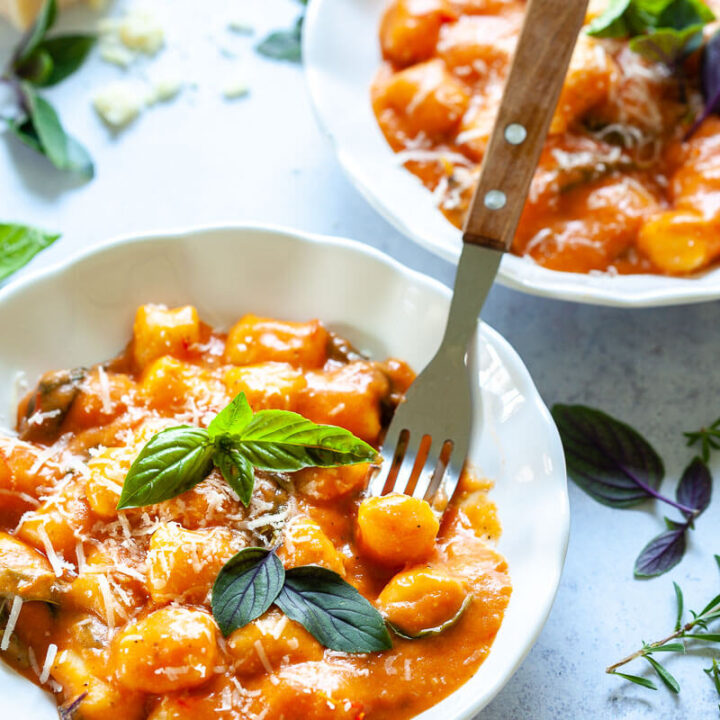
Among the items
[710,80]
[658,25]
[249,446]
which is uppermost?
[658,25]

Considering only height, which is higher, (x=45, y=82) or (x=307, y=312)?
(x=45, y=82)

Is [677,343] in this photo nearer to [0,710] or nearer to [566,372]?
[566,372]

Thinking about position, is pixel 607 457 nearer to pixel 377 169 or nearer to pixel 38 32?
pixel 377 169

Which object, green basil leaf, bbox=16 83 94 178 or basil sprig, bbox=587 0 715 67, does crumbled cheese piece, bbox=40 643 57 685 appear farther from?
basil sprig, bbox=587 0 715 67

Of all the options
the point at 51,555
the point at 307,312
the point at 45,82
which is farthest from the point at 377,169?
the point at 51,555

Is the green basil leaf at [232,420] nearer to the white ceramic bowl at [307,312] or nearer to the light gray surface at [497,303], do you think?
the white ceramic bowl at [307,312]

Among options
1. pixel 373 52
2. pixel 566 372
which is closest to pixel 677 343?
pixel 566 372
